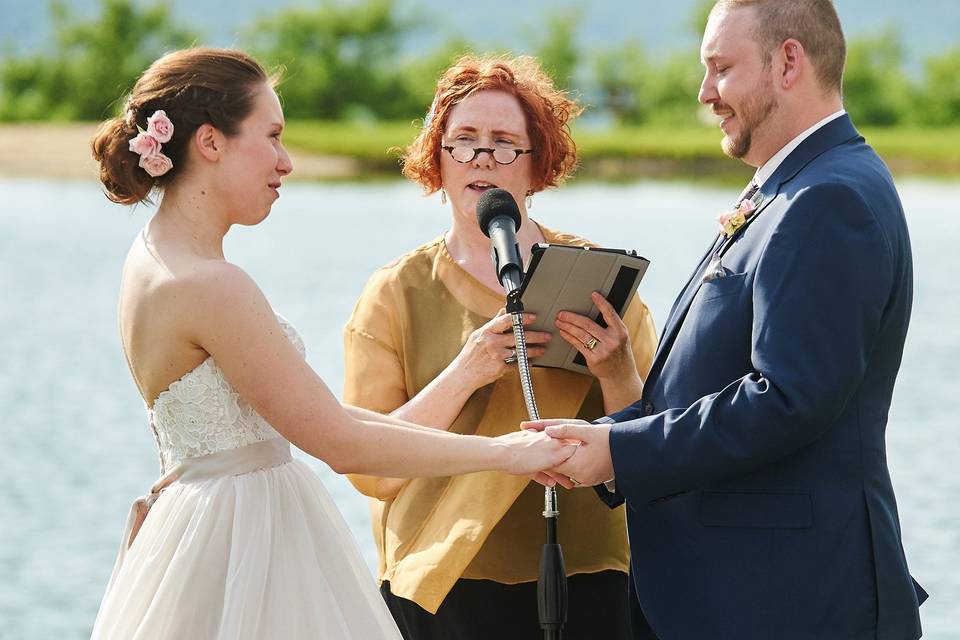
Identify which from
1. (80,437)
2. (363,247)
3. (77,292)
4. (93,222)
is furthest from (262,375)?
(93,222)

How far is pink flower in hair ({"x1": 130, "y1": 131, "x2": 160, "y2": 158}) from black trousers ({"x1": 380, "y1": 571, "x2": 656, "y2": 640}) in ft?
4.07

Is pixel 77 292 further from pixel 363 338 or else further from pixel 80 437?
pixel 363 338

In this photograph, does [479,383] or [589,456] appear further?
[479,383]

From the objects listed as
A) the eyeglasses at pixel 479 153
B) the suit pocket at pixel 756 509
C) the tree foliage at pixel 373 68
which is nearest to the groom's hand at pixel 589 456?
the suit pocket at pixel 756 509

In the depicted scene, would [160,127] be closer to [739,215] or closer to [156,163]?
[156,163]

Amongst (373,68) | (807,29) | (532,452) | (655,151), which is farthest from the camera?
(373,68)

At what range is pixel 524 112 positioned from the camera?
11.4 ft

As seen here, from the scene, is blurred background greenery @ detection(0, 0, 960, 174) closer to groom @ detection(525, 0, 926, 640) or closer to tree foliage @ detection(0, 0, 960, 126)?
tree foliage @ detection(0, 0, 960, 126)

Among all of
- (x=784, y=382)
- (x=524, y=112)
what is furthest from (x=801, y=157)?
(x=524, y=112)

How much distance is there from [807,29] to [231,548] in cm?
151

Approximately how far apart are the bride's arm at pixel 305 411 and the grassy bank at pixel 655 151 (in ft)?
116

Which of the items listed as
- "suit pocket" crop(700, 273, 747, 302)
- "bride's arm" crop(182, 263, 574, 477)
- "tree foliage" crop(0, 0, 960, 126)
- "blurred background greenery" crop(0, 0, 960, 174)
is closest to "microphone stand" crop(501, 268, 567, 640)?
"bride's arm" crop(182, 263, 574, 477)

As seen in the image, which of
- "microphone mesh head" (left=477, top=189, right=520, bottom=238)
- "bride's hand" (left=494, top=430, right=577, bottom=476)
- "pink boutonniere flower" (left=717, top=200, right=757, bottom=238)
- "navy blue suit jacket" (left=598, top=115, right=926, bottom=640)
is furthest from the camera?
"microphone mesh head" (left=477, top=189, right=520, bottom=238)

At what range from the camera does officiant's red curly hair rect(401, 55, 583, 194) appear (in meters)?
3.47
